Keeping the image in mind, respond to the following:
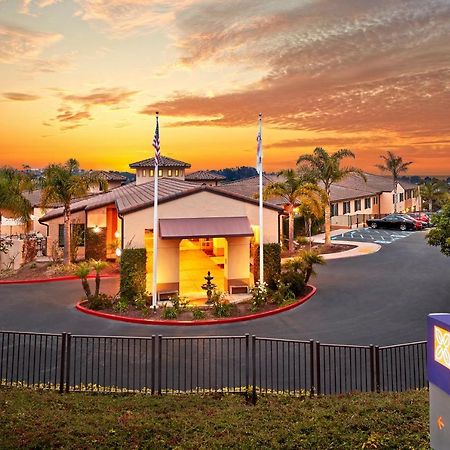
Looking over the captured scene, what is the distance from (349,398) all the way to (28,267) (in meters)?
23.4

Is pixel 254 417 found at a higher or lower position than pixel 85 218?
lower

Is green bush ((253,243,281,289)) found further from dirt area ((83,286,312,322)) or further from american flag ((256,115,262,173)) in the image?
american flag ((256,115,262,173))

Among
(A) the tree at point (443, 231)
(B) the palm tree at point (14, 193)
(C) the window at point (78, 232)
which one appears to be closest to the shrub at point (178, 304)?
(A) the tree at point (443, 231)

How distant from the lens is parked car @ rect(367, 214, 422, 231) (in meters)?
47.4

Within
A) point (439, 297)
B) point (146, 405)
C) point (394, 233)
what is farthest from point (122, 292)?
point (394, 233)

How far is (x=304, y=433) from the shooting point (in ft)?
26.1

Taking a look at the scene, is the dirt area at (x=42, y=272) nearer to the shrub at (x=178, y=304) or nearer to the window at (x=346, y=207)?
the shrub at (x=178, y=304)

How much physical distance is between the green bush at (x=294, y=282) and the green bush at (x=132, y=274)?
6.32 meters

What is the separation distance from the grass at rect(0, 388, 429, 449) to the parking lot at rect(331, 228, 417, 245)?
1253 inches

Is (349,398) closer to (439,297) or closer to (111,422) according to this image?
(111,422)

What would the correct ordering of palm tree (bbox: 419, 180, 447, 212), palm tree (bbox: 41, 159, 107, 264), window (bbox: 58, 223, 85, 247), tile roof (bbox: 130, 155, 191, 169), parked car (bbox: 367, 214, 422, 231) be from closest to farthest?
palm tree (bbox: 41, 159, 107, 264) < window (bbox: 58, 223, 85, 247) < tile roof (bbox: 130, 155, 191, 169) < parked car (bbox: 367, 214, 422, 231) < palm tree (bbox: 419, 180, 447, 212)

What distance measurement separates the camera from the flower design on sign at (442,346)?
5598mm

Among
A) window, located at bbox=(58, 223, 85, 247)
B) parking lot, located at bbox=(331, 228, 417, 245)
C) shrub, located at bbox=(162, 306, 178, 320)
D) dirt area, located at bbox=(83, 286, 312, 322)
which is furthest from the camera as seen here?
parking lot, located at bbox=(331, 228, 417, 245)

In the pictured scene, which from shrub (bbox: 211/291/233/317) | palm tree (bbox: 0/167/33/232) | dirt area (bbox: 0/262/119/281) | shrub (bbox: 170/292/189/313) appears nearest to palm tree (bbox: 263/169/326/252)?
dirt area (bbox: 0/262/119/281)
